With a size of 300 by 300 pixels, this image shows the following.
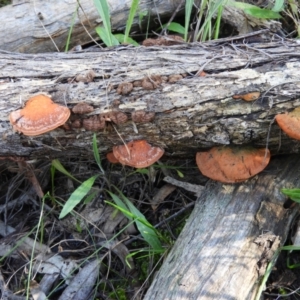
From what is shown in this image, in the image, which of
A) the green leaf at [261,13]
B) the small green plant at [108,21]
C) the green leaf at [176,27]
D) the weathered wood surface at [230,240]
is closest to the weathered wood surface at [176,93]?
the weathered wood surface at [230,240]

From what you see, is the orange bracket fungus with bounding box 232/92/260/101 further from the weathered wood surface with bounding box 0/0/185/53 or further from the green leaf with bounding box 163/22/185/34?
the weathered wood surface with bounding box 0/0/185/53

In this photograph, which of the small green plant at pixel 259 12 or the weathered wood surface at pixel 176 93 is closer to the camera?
the weathered wood surface at pixel 176 93

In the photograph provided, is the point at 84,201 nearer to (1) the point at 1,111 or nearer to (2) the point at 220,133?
(1) the point at 1,111

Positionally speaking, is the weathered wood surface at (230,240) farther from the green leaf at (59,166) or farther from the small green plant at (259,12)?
the small green plant at (259,12)

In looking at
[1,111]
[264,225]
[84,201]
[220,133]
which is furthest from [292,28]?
[1,111]

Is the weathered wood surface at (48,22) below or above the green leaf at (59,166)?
above

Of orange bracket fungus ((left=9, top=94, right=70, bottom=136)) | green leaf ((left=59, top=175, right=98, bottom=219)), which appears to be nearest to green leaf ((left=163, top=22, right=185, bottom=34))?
green leaf ((left=59, top=175, right=98, bottom=219))

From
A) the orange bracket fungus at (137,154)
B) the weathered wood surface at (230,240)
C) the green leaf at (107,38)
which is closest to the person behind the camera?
the weathered wood surface at (230,240)
